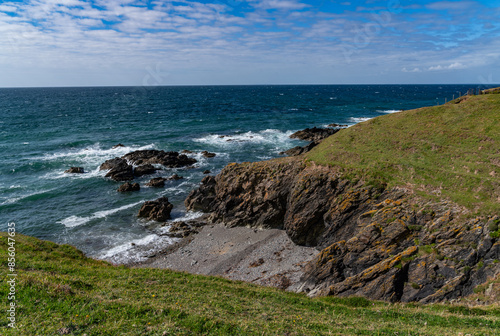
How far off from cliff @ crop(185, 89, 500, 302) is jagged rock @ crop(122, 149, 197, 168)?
64.2 feet

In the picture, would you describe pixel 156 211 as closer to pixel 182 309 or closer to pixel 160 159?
pixel 160 159

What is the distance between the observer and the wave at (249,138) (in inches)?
3100

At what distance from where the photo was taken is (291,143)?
76.7m

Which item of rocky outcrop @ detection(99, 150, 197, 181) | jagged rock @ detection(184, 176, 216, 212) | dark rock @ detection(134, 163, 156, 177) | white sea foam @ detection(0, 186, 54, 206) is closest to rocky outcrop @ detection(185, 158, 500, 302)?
jagged rock @ detection(184, 176, 216, 212)

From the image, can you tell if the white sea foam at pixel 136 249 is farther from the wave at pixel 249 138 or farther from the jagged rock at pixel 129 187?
the wave at pixel 249 138

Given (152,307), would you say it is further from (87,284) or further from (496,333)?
(496,333)

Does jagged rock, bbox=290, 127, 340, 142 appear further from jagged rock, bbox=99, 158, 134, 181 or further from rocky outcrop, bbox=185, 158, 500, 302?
rocky outcrop, bbox=185, 158, 500, 302

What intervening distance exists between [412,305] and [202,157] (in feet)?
174

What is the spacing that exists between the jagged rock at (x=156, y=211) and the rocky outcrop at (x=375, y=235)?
9870 mm

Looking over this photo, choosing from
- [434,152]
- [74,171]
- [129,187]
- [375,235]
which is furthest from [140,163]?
[434,152]

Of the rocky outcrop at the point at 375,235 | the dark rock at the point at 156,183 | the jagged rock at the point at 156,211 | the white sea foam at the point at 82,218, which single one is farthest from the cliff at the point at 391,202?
the white sea foam at the point at 82,218

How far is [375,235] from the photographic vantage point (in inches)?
887

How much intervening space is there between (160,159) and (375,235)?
158ft

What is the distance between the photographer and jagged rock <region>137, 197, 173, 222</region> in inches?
1491
